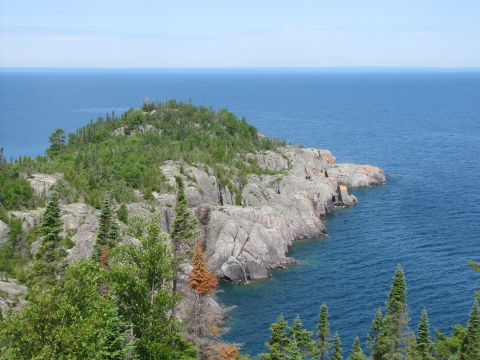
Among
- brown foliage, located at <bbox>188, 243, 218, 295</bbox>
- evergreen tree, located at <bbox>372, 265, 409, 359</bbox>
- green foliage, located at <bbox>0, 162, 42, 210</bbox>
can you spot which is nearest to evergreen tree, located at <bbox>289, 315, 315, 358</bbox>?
evergreen tree, located at <bbox>372, 265, 409, 359</bbox>

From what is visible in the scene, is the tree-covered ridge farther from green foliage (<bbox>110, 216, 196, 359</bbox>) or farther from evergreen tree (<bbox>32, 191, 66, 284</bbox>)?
green foliage (<bbox>110, 216, 196, 359</bbox>)

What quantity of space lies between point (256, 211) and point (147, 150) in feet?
91.4

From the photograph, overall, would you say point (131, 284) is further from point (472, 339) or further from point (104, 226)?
point (472, 339)

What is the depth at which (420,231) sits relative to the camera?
90750mm

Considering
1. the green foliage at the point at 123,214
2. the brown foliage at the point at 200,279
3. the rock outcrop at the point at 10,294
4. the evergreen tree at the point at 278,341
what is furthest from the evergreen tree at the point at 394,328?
the green foliage at the point at 123,214

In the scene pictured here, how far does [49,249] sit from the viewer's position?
4478 centimetres

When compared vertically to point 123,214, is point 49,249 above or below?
above

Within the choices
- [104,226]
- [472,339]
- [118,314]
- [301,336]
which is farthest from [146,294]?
[472,339]

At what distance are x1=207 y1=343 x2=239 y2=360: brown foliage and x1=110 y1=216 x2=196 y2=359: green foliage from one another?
9.90 m

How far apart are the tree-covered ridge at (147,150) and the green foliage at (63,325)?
49.9m

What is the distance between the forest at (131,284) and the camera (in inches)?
931

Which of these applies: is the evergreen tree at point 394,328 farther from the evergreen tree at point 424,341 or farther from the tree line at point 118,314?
the tree line at point 118,314

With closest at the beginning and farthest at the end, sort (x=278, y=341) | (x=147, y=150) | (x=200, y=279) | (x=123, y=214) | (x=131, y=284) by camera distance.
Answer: (x=131, y=284)
(x=200, y=279)
(x=278, y=341)
(x=123, y=214)
(x=147, y=150)

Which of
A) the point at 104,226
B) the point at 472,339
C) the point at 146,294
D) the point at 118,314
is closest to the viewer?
the point at 118,314
